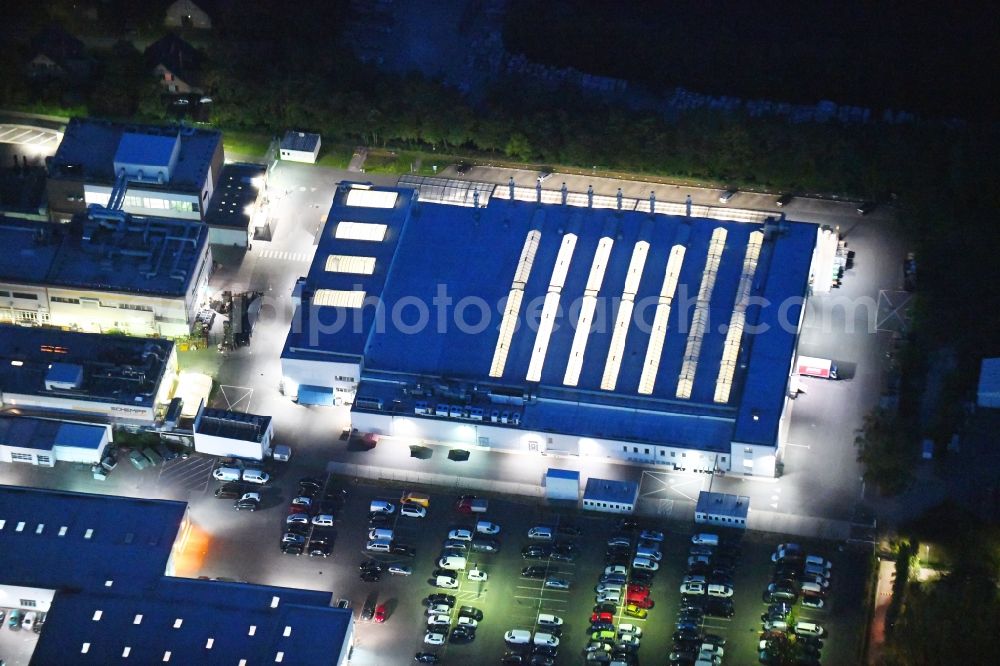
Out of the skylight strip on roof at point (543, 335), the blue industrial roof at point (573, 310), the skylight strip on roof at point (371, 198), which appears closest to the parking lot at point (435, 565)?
the blue industrial roof at point (573, 310)

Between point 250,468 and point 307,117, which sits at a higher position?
point 307,117

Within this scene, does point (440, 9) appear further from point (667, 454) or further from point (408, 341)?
point (667, 454)

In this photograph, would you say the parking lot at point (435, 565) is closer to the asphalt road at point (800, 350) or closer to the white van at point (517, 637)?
the white van at point (517, 637)

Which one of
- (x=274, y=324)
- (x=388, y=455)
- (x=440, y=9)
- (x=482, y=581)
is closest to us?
(x=482, y=581)

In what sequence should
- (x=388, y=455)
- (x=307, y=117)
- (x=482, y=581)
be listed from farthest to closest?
1. (x=307, y=117)
2. (x=388, y=455)
3. (x=482, y=581)

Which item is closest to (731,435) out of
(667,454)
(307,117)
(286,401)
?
(667,454)

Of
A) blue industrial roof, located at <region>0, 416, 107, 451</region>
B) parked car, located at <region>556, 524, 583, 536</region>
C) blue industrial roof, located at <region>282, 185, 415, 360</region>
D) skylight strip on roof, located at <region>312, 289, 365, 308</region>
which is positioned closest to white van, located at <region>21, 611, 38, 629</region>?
blue industrial roof, located at <region>0, 416, 107, 451</region>

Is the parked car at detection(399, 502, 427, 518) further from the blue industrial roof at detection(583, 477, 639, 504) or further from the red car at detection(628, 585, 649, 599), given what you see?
the red car at detection(628, 585, 649, 599)
